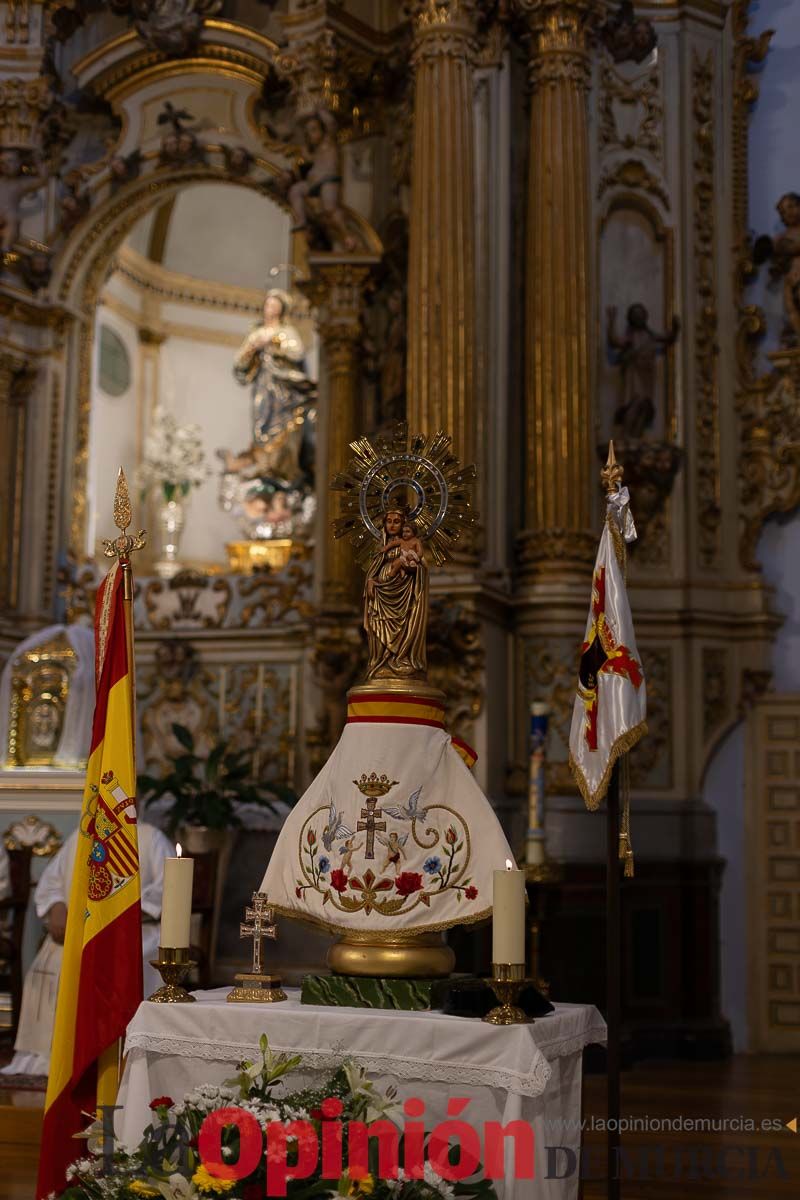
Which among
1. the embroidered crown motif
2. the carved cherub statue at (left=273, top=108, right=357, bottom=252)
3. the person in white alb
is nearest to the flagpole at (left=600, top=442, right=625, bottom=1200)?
the embroidered crown motif

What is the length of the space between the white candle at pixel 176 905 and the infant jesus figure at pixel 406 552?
1077 mm

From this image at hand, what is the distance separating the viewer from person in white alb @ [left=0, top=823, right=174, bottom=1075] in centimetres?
777

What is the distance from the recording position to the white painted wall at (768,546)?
983cm

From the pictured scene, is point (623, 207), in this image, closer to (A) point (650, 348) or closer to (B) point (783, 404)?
(A) point (650, 348)

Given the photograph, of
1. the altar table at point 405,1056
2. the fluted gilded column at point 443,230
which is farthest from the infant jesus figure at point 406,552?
the fluted gilded column at point 443,230

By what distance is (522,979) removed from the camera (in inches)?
163

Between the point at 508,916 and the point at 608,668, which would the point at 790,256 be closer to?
the point at 608,668

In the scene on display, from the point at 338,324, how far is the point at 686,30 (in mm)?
3090

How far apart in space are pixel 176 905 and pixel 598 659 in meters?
1.52

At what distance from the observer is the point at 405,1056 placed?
4168mm

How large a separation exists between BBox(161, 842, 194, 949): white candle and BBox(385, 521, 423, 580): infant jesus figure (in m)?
1.08

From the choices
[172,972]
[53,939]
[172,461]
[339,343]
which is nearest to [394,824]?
[172,972]

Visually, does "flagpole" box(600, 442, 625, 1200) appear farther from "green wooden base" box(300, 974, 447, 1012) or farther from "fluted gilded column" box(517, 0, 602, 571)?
A: "fluted gilded column" box(517, 0, 602, 571)

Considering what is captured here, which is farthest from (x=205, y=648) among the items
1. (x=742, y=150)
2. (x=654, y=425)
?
(x=742, y=150)
